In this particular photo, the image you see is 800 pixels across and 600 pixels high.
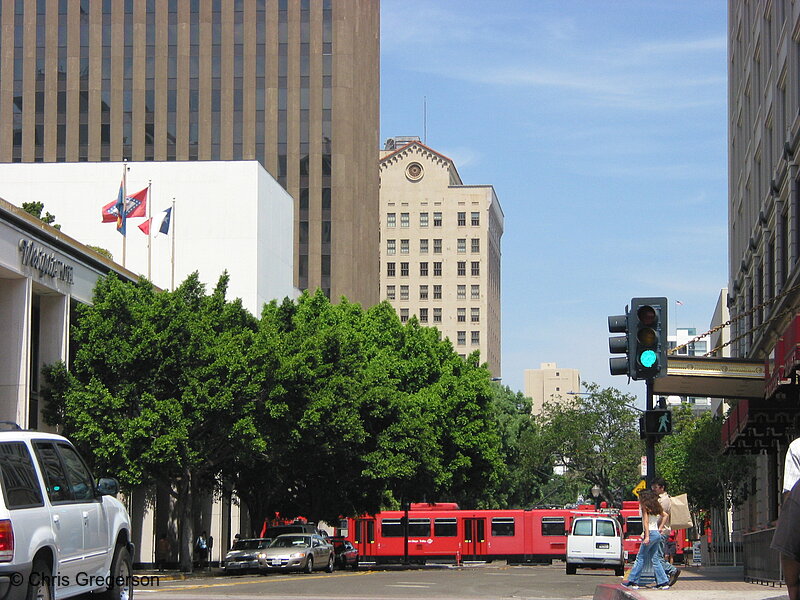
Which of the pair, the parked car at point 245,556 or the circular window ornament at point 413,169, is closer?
the parked car at point 245,556

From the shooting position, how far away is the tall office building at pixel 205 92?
95.0m

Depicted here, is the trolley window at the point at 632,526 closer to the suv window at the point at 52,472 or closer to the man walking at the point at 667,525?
the man walking at the point at 667,525

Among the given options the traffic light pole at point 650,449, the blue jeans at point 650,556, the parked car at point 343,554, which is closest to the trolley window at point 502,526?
the parked car at point 343,554

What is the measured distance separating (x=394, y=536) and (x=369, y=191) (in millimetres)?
44342

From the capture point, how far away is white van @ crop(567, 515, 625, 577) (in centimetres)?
4162

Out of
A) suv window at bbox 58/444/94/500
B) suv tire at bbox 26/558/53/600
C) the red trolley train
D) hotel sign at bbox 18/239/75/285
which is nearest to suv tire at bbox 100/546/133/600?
suv window at bbox 58/444/94/500

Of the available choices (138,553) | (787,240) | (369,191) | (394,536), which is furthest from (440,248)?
(787,240)

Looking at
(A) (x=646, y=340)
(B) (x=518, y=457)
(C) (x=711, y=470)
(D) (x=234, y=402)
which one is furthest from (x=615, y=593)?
(B) (x=518, y=457)

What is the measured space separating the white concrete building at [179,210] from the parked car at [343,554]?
55.8ft

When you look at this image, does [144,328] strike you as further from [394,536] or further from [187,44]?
[187,44]

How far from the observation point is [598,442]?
88.6 m

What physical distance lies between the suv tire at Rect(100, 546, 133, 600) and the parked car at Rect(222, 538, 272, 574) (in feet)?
75.9

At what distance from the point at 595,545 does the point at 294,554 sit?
10166 millimetres

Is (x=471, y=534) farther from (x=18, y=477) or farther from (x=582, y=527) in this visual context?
(x=18, y=477)
